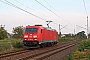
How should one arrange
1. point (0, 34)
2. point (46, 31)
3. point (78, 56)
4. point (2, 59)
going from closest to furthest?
1. point (78, 56)
2. point (2, 59)
3. point (46, 31)
4. point (0, 34)

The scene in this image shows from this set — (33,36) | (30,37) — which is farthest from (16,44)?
(33,36)

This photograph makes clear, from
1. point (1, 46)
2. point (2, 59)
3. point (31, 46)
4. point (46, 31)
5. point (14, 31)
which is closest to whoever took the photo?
point (2, 59)

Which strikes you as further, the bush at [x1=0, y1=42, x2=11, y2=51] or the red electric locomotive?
the red electric locomotive

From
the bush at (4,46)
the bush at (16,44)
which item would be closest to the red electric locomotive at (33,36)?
the bush at (4,46)

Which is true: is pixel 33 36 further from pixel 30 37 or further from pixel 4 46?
pixel 4 46

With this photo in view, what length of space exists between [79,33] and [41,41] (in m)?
98.6

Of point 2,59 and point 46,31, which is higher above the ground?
point 46,31

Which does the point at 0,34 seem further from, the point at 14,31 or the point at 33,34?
the point at 14,31

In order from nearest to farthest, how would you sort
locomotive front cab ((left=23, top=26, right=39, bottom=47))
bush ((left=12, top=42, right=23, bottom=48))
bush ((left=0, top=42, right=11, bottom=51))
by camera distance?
1. bush ((left=0, top=42, right=11, bottom=51))
2. locomotive front cab ((left=23, top=26, right=39, bottom=47))
3. bush ((left=12, top=42, right=23, bottom=48))

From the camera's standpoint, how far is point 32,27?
32062mm

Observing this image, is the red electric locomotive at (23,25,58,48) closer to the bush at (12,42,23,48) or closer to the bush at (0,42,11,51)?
the bush at (0,42,11,51)

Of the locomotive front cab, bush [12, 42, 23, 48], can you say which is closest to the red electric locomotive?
the locomotive front cab

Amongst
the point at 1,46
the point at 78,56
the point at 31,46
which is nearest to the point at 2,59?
the point at 78,56

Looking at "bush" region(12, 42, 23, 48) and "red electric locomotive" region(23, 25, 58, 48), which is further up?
"red electric locomotive" region(23, 25, 58, 48)
